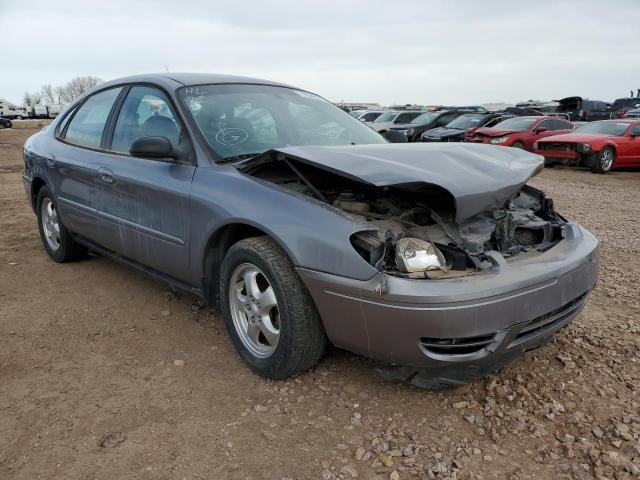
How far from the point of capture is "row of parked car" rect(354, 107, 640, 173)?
41.3 ft

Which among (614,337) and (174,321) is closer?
(614,337)

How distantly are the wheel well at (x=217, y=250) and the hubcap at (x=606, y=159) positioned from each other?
1202 centimetres

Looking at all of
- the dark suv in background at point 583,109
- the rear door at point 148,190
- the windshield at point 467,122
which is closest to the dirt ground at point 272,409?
the rear door at point 148,190

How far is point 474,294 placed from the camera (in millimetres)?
2170

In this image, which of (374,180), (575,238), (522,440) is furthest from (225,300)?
(575,238)

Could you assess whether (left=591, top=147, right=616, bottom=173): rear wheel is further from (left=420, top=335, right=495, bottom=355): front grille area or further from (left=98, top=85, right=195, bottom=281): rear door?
(left=420, top=335, right=495, bottom=355): front grille area

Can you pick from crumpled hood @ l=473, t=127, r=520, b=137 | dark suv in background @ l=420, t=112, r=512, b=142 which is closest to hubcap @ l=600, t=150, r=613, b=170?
crumpled hood @ l=473, t=127, r=520, b=137

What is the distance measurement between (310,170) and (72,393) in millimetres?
1673

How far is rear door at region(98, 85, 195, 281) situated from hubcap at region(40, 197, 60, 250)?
1.24 metres

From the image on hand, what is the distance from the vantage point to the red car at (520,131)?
14812 mm

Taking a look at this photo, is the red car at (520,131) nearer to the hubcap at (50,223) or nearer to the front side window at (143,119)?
the hubcap at (50,223)

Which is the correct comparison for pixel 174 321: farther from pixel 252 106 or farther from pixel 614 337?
pixel 614 337

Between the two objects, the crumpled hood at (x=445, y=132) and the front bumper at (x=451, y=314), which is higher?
the front bumper at (x=451, y=314)

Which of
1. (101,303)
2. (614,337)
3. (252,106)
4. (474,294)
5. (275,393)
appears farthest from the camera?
(101,303)
